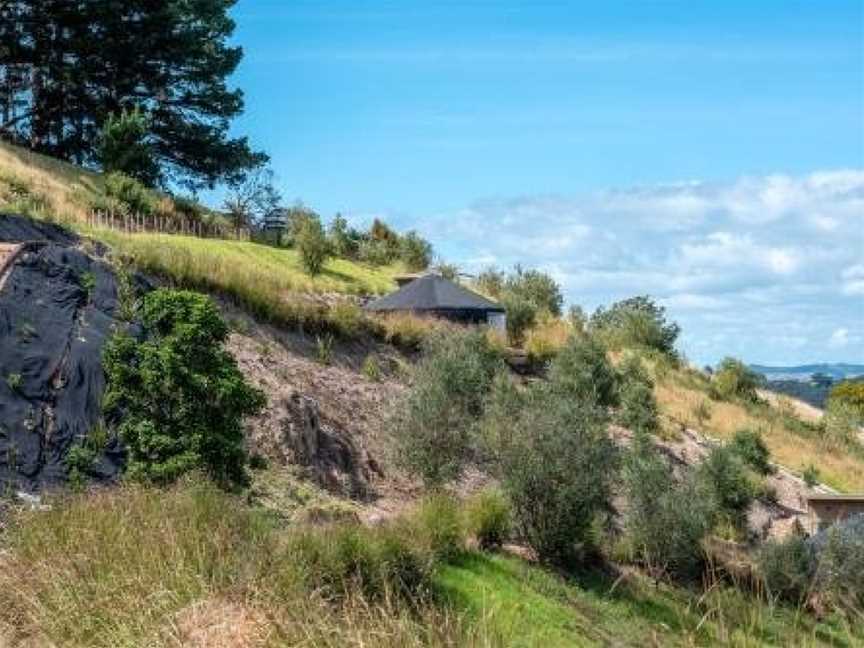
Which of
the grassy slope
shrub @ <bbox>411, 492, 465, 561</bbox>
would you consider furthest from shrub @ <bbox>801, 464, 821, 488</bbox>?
shrub @ <bbox>411, 492, 465, 561</bbox>

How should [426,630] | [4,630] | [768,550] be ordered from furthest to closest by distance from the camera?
[768,550] < [4,630] < [426,630]

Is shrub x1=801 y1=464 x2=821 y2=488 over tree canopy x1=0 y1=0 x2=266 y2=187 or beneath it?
beneath

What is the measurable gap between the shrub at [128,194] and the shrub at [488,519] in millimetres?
22796

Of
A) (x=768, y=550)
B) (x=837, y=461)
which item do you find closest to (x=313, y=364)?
(x=768, y=550)

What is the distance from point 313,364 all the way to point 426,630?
66.1 ft

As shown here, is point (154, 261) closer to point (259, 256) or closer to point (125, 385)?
point (125, 385)

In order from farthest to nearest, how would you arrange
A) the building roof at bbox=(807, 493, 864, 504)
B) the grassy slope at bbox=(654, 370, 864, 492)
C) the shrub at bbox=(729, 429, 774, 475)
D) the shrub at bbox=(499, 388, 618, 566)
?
the grassy slope at bbox=(654, 370, 864, 492) < the shrub at bbox=(729, 429, 774, 475) < the building roof at bbox=(807, 493, 864, 504) < the shrub at bbox=(499, 388, 618, 566)

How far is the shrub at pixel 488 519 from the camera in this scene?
1911 centimetres

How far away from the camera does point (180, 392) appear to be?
615 inches

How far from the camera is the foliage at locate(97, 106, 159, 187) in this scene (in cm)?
4466

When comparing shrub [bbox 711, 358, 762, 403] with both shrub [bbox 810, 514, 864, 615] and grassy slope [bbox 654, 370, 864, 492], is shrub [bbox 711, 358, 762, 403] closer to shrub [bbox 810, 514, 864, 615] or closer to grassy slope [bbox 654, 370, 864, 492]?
grassy slope [bbox 654, 370, 864, 492]

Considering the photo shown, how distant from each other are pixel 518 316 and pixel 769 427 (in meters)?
12.4

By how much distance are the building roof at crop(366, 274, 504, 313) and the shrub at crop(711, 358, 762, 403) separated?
53.7 ft

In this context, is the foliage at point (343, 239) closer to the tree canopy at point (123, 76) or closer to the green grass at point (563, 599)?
the tree canopy at point (123, 76)
